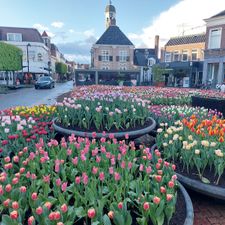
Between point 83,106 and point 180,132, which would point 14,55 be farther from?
point 180,132

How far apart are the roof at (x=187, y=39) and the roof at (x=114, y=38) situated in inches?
376

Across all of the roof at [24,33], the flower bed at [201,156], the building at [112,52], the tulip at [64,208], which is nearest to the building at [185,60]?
the building at [112,52]

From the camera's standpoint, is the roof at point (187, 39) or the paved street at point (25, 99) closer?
the paved street at point (25, 99)

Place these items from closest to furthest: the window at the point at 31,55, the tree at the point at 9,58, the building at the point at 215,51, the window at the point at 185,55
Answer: the building at the point at 215,51 → the tree at the point at 9,58 → the window at the point at 185,55 → the window at the point at 31,55

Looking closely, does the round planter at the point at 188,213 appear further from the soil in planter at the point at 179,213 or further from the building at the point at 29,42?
the building at the point at 29,42

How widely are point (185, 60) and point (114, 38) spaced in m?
15.6

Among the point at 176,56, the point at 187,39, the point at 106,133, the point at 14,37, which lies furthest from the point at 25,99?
the point at 14,37

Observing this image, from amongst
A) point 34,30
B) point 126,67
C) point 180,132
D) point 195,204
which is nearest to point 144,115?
point 180,132

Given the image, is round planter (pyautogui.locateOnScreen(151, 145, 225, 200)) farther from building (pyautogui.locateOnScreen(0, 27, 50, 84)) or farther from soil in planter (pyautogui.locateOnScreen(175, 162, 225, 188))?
building (pyautogui.locateOnScreen(0, 27, 50, 84))

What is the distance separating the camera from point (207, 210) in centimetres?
305

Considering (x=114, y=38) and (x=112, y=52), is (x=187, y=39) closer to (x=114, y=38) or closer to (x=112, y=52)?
(x=112, y=52)

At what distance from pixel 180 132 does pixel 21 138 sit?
2.91 meters

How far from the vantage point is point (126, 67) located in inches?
1769

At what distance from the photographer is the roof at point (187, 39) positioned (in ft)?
116
